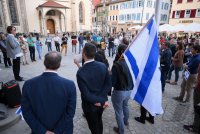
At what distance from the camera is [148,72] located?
2865 mm

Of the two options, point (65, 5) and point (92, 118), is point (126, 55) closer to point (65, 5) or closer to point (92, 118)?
point (92, 118)

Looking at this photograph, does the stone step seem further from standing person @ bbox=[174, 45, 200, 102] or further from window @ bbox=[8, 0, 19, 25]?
window @ bbox=[8, 0, 19, 25]

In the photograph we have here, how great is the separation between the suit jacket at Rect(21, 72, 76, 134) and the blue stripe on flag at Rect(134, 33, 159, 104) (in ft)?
5.33

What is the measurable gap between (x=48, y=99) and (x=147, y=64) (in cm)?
197

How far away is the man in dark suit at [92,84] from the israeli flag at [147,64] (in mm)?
679

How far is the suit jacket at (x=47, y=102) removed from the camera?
5.56ft

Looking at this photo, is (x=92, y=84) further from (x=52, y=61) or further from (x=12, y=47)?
(x=12, y=47)

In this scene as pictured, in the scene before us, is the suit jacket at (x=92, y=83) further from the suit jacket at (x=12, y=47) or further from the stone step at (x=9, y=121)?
the suit jacket at (x=12, y=47)

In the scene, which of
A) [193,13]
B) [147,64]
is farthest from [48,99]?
[193,13]

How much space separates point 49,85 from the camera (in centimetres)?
169

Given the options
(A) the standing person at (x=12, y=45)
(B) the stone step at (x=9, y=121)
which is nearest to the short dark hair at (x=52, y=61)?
(B) the stone step at (x=9, y=121)

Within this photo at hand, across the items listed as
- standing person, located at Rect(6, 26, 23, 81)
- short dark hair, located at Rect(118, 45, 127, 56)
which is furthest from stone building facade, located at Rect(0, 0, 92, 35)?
short dark hair, located at Rect(118, 45, 127, 56)

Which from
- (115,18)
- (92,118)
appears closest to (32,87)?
(92,118)

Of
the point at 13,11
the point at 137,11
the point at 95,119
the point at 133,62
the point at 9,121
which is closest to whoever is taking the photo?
the point at 95,119
